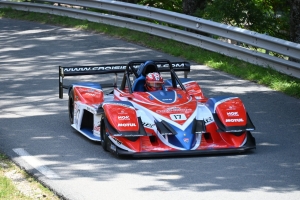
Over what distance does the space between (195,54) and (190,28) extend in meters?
0.88

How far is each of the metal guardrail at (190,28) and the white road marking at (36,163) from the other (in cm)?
602

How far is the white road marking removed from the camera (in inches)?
343

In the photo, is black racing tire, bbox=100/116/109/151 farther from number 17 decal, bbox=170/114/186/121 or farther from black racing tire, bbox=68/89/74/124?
black racing tire, bbox=68/89/74/124

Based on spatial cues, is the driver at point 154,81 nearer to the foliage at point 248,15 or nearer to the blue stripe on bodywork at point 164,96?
the blue stripe on bodywork at point 164,96

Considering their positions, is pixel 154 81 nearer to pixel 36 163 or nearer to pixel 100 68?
pixel 100 68

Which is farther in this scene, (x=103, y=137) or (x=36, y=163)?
(x=103, y=137)

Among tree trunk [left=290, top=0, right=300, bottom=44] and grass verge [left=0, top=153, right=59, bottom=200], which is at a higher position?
tree trunk [left=290, top=0, right=300, bottom=44]

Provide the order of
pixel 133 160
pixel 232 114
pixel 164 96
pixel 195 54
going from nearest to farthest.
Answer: pixel 133 160 < pixel 232 114 < pixel 164 96 < pixel 195 54

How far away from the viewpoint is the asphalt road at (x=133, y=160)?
26.4 ft

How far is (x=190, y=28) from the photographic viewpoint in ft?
57.9

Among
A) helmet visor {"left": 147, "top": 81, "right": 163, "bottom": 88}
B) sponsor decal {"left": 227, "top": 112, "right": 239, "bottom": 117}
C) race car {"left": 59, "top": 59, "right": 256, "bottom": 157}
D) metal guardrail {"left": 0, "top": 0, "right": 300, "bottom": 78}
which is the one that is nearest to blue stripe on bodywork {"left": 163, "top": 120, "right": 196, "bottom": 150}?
race car {"left": 59, "top": 59, "right": 256, "bottom": 157}

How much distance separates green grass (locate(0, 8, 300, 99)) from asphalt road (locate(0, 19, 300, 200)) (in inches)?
9.3

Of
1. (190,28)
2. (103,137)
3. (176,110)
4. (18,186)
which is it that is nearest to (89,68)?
(103,137)

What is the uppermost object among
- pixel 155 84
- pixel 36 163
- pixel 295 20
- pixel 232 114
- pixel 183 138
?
pixel 295 20
